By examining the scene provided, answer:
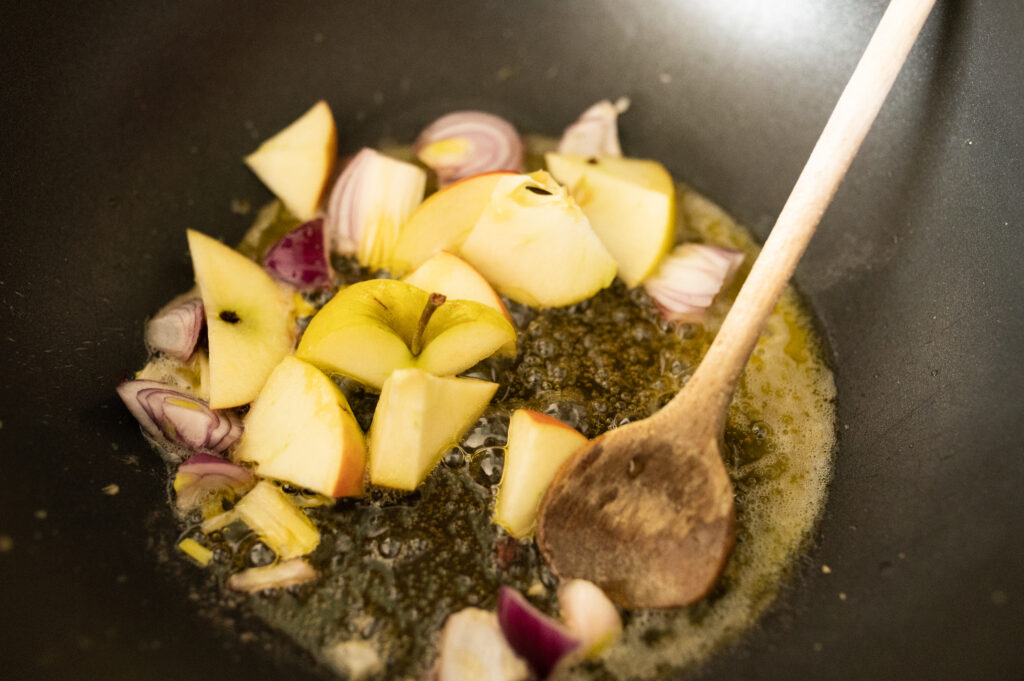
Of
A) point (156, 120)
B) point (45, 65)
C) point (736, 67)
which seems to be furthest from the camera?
point (736, 67)

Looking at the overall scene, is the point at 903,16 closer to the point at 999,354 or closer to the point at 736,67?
the point at 736,67

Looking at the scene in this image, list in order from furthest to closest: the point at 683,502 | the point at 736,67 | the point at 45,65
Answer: the point at 736,67 < the point at 45,65 < the point at 683,502

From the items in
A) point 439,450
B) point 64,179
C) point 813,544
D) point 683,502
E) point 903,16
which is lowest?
point 813,544

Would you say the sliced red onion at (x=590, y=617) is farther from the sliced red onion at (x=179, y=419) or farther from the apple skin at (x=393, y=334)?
the sliced red onion at (x=179, y=419)

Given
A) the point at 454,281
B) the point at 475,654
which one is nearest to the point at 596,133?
the point at 454,281

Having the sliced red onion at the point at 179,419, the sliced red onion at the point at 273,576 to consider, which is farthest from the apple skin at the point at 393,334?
the sliced red onion at the point at 273,576

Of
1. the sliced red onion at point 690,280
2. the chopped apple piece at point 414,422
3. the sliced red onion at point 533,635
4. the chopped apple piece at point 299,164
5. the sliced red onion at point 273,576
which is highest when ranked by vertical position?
the chopped apple piece at point 299,164

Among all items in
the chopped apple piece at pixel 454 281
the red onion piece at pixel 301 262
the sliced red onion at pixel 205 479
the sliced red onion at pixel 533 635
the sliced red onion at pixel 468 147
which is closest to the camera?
the sliced red onion at pixel 533 635

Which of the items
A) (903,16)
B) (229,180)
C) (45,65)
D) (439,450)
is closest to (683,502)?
(439,450)
